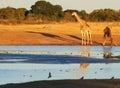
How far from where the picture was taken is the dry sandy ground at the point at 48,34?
135 ft

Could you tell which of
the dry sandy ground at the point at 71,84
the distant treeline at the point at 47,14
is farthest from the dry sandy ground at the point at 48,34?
the dry sandy ground at the point at 71,84

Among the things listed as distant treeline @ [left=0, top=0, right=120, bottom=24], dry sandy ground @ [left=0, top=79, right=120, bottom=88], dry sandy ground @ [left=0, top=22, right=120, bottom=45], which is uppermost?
distant treeline @ [left=0, top=0, right=120, bottom=24]

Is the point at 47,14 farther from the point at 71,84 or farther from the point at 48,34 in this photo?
the point at 71,84

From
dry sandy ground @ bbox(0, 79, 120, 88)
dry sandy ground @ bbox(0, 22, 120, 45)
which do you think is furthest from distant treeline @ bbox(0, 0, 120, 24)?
dry sandy ground @ bbox(0, 79, 120, 88)

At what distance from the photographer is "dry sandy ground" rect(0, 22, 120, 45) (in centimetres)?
4116

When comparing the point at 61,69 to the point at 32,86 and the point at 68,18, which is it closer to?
the point at 32,86

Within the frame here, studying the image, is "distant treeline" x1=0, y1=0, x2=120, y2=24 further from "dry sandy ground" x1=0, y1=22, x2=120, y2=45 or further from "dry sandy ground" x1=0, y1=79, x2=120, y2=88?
"dry sandy ground" x1=0, y1=79, x2=120, y2=88

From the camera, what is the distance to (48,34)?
4578 centimetres

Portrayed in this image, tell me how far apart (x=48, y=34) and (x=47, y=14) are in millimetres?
22838

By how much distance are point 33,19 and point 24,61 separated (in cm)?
3714

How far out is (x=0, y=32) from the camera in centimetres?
4578

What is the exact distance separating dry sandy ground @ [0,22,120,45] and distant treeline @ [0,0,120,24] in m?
10.8

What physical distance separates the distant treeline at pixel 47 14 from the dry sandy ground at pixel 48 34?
10818 mm

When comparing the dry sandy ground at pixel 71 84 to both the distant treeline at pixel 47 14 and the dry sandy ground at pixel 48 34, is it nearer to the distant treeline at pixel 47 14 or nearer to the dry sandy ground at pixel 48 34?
the dry sandy ground at pixel 48 34
